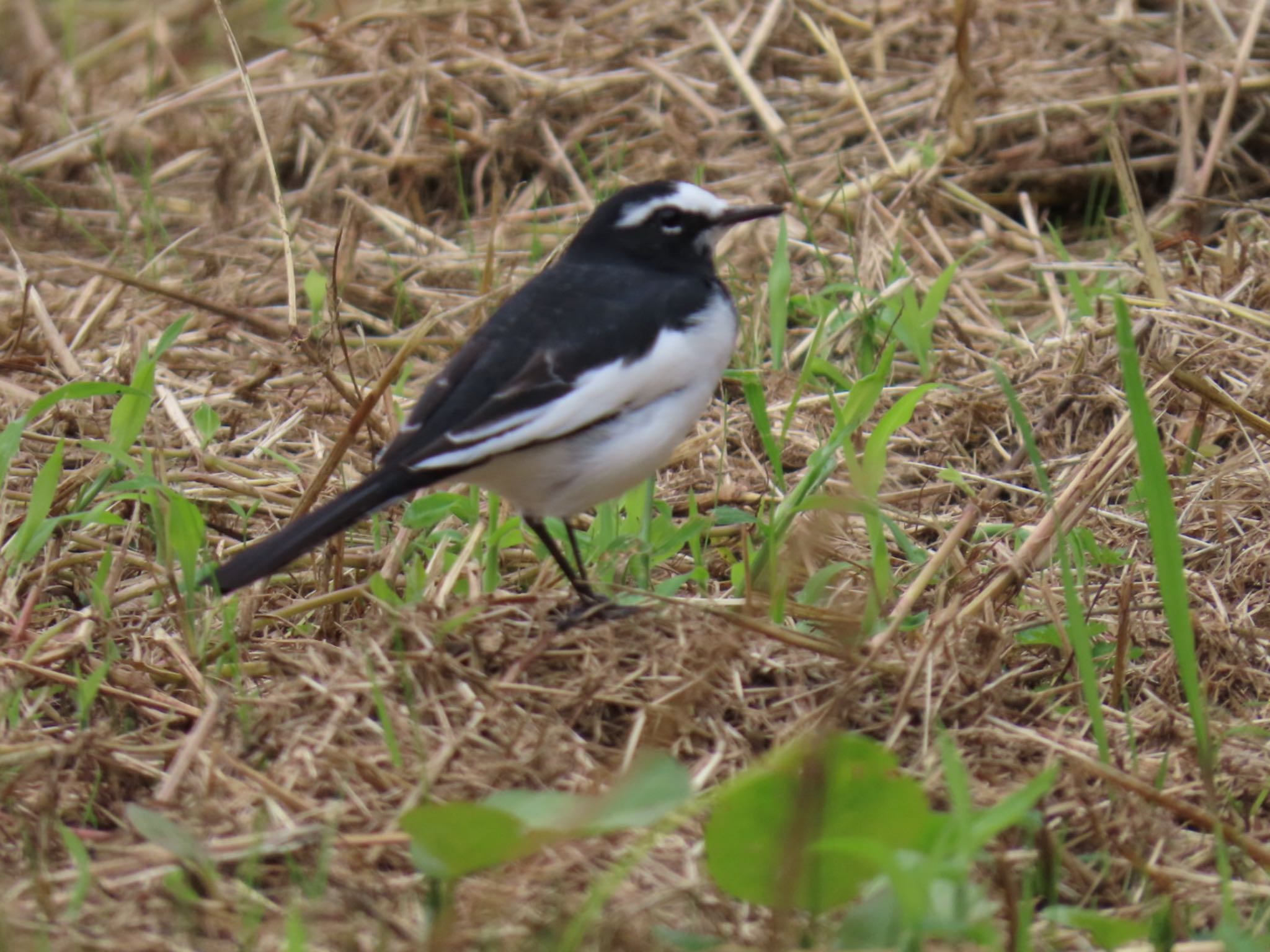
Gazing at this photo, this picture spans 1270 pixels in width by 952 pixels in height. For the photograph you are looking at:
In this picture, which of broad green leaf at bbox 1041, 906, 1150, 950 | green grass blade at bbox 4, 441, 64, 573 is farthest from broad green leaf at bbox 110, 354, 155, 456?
broad green leaf at bbox 1041, 906, 1150, 950

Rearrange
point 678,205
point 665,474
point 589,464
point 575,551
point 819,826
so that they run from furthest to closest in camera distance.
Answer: point 665,474
point 678,205
point 575,551
point 589,464
point 819,826

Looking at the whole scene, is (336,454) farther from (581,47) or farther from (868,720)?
(581,47)

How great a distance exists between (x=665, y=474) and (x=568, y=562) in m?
0.78

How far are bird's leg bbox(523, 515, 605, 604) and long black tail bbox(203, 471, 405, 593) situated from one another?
0.51 m

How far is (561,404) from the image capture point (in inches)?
140

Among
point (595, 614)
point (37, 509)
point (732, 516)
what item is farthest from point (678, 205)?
point (37, 509)

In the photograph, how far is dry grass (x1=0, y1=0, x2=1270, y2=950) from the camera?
9.21 ft

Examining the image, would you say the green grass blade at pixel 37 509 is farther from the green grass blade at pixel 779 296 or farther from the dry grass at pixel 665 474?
the green grass blade at pixel 779 296

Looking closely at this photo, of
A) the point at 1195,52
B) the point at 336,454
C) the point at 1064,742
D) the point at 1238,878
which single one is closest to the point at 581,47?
the point at 1195,52

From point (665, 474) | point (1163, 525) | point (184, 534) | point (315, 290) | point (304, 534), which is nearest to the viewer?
point (1163, 525)

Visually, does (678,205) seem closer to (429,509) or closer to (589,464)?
(589,464)

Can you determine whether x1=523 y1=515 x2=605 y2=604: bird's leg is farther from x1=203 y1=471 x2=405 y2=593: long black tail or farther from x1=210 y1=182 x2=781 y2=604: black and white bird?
x1=203 y1=471 x2=405 y2=593: long black tail

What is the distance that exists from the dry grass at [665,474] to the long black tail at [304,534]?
0.23 metres

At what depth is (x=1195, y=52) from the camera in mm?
6320
